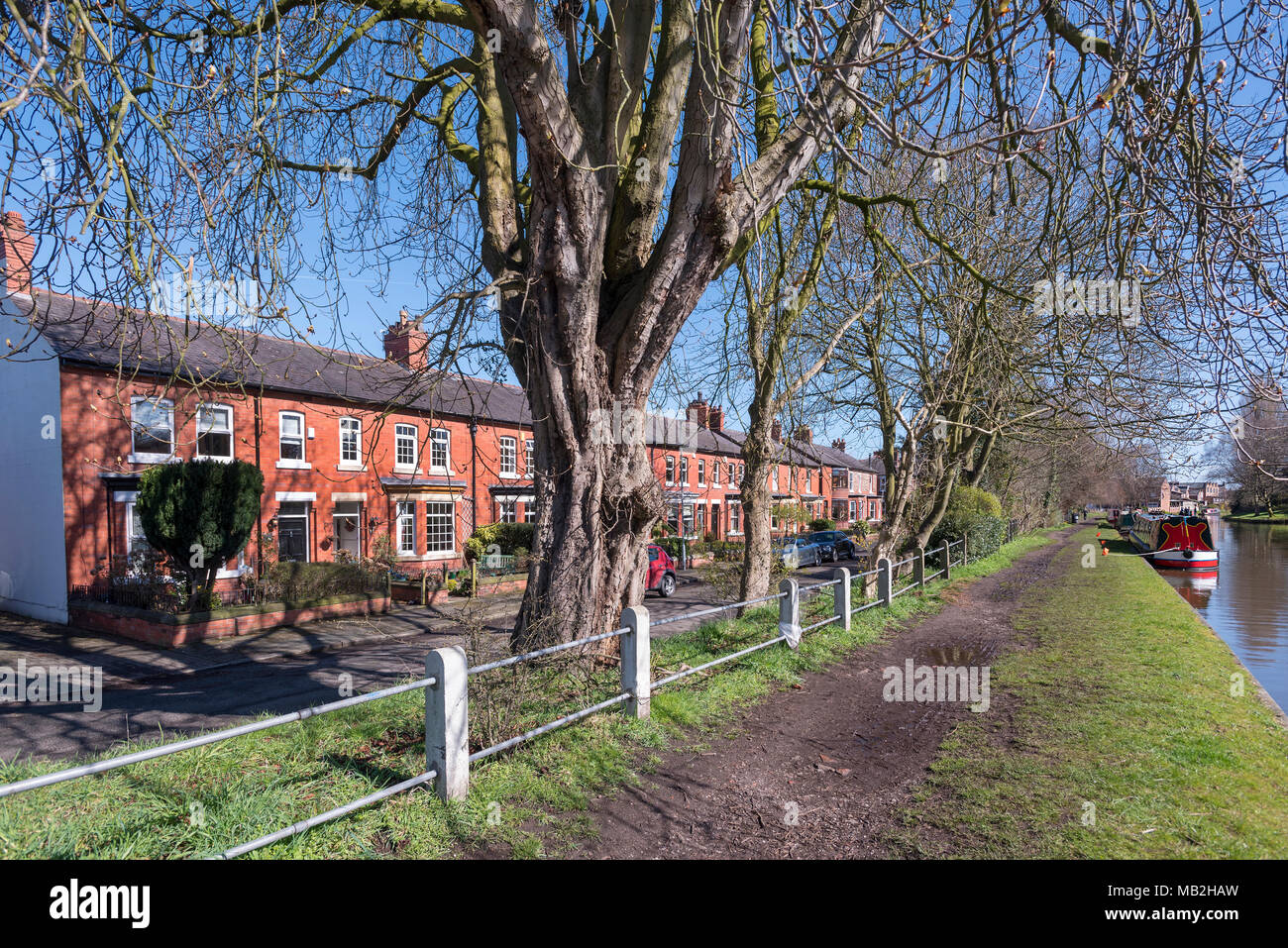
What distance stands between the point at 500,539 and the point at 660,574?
A: 23.0 feet

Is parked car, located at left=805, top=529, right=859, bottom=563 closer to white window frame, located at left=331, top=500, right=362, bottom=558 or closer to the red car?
the red car

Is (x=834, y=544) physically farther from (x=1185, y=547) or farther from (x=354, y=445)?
(x=354, y=445)

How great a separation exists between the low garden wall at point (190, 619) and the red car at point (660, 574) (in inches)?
321

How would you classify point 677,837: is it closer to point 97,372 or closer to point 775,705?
point 775,705

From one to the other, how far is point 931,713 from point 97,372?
17.9 meters

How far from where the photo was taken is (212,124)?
18.8 ft

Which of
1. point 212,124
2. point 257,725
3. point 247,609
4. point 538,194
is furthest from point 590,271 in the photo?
point 247,609

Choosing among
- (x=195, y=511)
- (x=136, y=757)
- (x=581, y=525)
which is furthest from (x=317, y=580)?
(x=136, y=757)

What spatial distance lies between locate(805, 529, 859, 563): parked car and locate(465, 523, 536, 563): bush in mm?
14167

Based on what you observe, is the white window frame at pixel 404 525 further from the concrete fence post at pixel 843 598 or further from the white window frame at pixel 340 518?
the concrete fence post at pixel 843 598

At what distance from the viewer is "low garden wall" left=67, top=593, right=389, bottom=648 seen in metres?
13.0

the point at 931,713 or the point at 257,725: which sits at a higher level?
the point at 257,725

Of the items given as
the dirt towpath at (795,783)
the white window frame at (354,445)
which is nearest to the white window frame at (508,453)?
the white window frame at (354,445)
